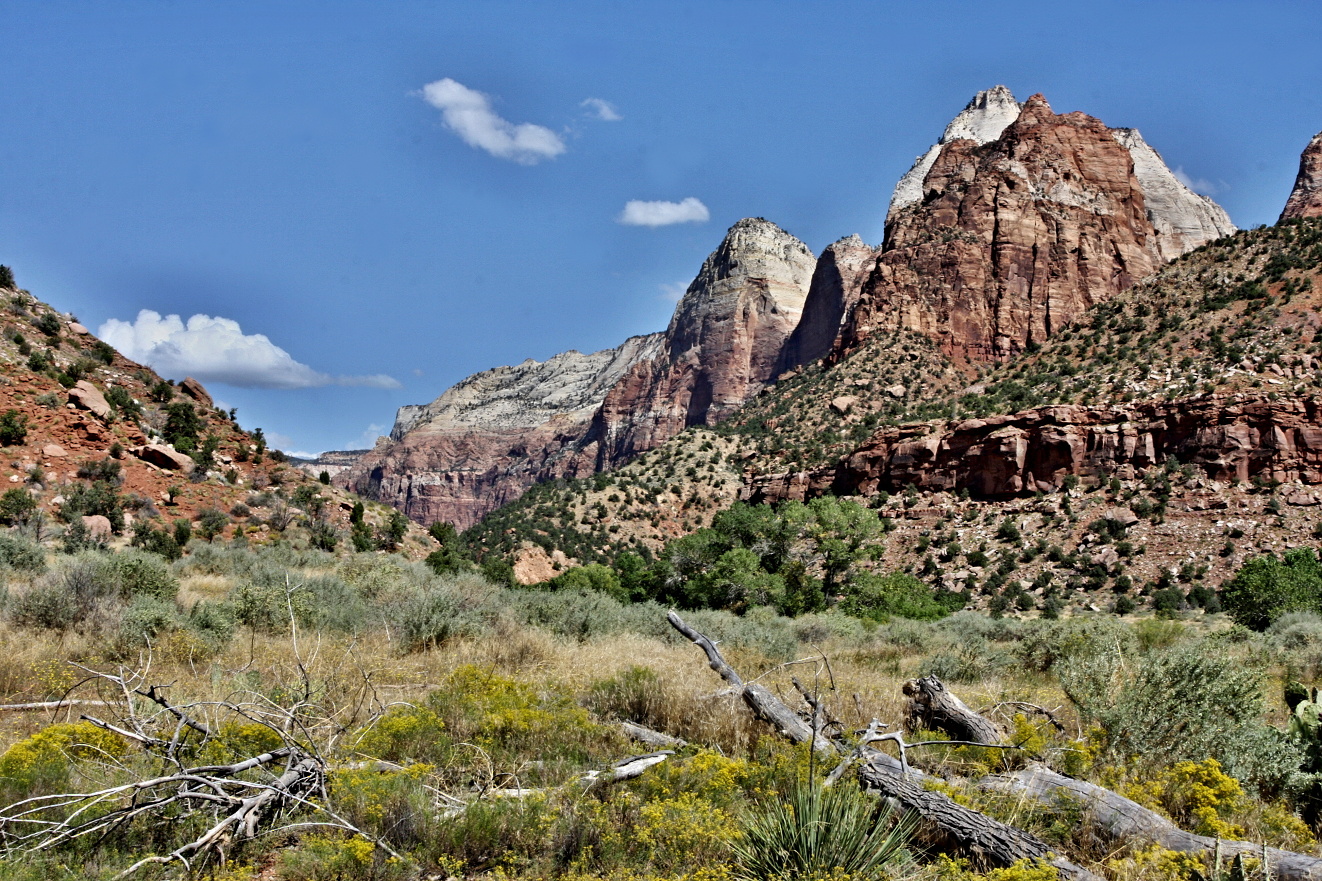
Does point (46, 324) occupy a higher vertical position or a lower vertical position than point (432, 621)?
higher

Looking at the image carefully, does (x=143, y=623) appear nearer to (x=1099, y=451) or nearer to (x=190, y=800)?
→ (x=190, y=800)

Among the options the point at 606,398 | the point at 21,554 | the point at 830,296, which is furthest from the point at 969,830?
the point at 606,398

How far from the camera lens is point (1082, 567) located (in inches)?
1261

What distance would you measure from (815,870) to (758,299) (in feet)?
388

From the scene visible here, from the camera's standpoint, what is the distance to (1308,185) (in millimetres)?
78562

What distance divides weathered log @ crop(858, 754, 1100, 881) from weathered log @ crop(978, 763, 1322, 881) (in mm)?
542

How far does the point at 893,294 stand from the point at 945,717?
65.9 meters

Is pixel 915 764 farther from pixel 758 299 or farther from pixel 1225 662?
pixel 758 299

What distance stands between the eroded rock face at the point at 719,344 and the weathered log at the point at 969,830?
351 ft

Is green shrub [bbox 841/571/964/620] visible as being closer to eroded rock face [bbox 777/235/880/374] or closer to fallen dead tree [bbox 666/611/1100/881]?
fallen dead tree [bbox 666/611/1100/881]

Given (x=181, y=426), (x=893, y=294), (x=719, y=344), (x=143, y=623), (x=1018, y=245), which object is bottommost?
(x=143, y=623)

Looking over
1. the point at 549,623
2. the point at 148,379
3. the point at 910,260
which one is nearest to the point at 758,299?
the point at 910,260

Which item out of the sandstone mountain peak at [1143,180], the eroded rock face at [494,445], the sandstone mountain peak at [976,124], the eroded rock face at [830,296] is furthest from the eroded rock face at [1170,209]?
the eroded rock face at [494,445]

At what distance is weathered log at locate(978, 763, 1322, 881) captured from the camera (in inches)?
141
